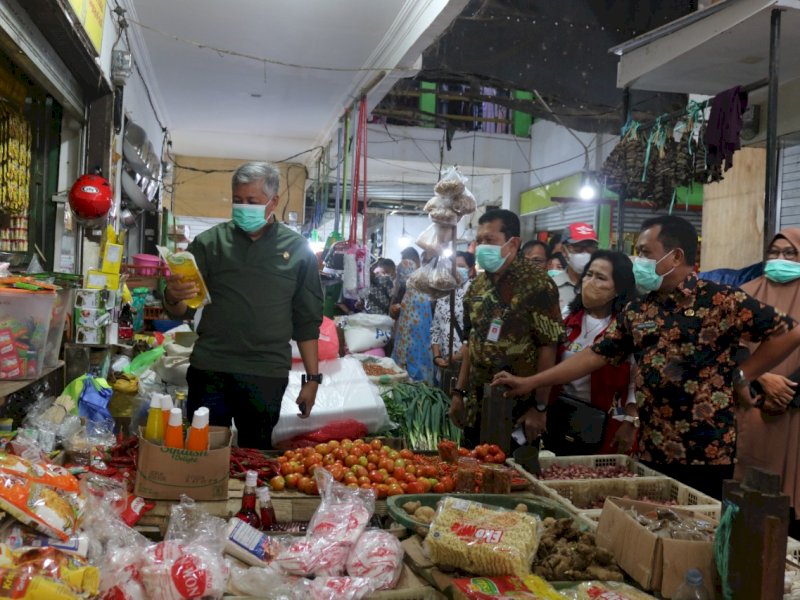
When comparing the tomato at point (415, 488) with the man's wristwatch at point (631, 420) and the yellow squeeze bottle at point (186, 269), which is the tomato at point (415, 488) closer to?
the yellow squeeze bottle at point (186, 269)

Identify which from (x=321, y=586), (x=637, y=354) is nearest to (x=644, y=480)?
(x=637, y=354)

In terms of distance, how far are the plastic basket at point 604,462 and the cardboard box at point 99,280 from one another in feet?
11.1

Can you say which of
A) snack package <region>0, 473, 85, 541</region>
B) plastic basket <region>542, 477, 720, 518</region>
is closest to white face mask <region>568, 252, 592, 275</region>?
plastic basket <region>542, 477, 720, 518</region>

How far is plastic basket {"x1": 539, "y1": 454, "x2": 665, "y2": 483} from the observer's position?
2.81m

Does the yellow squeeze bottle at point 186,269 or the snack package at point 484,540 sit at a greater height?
the yellow squeeze bottle at point 186,269

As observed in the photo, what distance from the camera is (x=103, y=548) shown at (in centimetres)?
192

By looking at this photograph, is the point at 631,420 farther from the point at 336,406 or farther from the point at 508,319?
the point at 336,406

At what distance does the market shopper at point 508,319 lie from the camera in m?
3.71

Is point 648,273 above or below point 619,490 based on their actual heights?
above

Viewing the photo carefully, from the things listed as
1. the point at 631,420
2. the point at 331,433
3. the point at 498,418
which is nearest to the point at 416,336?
the point at 331,433

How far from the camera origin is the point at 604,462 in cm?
298

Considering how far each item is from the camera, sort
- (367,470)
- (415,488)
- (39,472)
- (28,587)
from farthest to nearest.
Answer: (367,470)
(415,488)
(39,472)
(28,587)

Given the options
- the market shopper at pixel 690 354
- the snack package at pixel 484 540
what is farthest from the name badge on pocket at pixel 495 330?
the snack package at pixel 484 540

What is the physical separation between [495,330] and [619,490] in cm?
128
